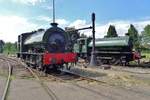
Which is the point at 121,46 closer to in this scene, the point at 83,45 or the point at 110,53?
the point at 110,53

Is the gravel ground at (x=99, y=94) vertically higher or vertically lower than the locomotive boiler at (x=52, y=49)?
lower

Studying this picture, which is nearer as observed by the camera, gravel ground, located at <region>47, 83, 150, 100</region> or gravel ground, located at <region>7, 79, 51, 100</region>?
gravel ground, located at <region>47, 83, 150, 100</region>

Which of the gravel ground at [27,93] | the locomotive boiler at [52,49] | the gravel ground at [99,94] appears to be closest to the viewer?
the gravel ground at [99,94]

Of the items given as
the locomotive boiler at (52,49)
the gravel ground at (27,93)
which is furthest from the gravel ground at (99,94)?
the locomotive boiler at (52,49)

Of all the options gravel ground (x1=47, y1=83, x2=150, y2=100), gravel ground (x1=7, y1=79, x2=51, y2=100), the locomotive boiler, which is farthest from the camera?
the locomotive boiler

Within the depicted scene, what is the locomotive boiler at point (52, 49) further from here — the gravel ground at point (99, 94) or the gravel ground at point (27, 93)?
the gravel ground at point (99, 94)

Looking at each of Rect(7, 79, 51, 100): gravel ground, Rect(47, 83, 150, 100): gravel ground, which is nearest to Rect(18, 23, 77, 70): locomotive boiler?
Rect(7, 79, 51, 100): gravel ground

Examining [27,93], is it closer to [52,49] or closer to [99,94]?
[99,94]

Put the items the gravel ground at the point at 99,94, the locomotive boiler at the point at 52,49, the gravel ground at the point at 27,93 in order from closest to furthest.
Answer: the gravel ground at the point at 99,94
the gravel ground at the point at 27,93
the locomotive boiler at the point at 52,49

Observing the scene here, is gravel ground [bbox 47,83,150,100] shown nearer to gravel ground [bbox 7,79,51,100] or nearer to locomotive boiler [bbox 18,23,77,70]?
gravel ground [bbox 7,79,51,100]

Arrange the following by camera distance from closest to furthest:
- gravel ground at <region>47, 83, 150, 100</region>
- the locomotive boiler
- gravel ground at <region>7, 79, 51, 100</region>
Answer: gravel ground at <region>47, 83, 150, 100</region> < gravel ground at <region>7, 79, 51, 100</region> < the locomotive boiler

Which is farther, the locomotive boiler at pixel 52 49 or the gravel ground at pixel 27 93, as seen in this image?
the locomotive boiler at pixel 52 49

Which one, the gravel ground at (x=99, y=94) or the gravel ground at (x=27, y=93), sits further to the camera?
the gravel ground at (x=27, y=93)

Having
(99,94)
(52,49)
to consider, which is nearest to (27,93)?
(99,94)
